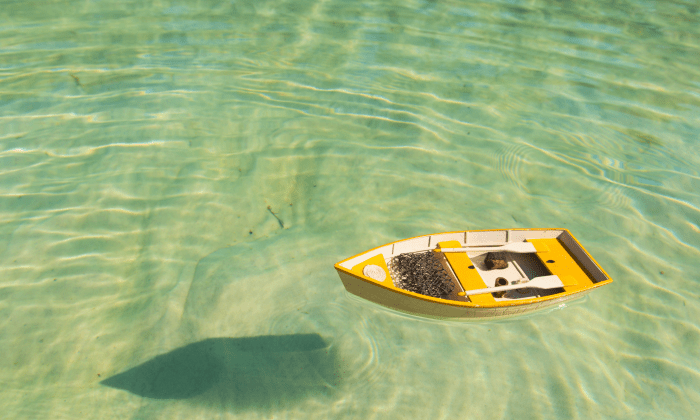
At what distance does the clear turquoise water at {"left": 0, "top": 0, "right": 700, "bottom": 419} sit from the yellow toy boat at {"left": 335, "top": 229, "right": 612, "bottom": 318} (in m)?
0.70

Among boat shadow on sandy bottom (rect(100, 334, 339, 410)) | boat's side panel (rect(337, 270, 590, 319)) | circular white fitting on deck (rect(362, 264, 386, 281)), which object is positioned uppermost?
circular white fitting on deck (rect(362, 264, 386, 281))

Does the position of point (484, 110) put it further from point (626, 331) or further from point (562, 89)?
point (626, 331)

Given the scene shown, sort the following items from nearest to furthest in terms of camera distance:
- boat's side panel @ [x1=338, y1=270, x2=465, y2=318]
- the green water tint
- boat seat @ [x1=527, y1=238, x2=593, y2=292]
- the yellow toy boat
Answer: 1. boat's side panel @ [x1=338, y1=270, x2=465, y2=318]
2. the yellow toy boat
3. the green water tint
4. boat seat @ [x1=527, y1=238, x2=593, y2=292]

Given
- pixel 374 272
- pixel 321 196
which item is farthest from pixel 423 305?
pixel 321 196

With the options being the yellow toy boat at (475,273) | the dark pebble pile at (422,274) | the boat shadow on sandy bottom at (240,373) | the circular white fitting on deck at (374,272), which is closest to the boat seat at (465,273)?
the yellow toy boat at (475,273)

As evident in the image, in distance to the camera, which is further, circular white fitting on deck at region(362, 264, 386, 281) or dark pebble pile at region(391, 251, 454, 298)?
dark pebble pile at region(391, 251, 454, 298)

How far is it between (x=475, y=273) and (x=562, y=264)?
141 centimetres

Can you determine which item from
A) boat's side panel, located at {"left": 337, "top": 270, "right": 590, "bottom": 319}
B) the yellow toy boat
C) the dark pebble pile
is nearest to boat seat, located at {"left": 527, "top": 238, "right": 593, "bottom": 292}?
the yellow toy boat

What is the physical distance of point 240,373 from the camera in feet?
17.6

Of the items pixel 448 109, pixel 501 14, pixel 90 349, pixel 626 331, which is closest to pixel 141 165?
pixel 90 349

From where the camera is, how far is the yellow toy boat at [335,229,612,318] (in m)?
5.11

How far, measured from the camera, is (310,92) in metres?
9.25

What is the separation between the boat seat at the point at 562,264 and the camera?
564 cm

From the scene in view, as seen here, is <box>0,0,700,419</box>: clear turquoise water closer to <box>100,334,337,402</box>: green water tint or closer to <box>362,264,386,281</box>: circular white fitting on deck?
<box>100,334,337,402</box>: green water tint
